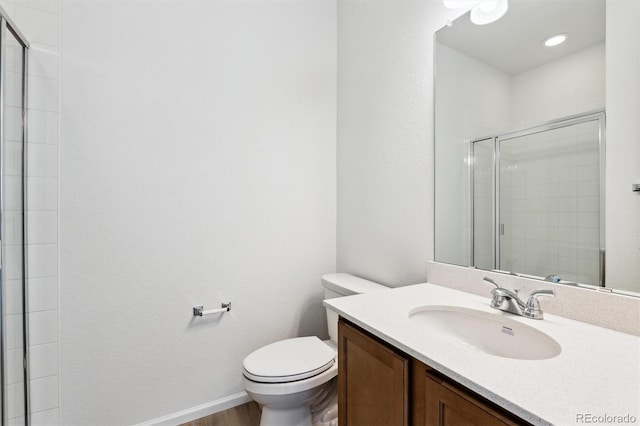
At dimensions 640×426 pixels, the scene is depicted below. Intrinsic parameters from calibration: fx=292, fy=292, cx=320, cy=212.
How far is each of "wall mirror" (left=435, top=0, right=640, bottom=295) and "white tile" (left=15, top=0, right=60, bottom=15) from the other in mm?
1694

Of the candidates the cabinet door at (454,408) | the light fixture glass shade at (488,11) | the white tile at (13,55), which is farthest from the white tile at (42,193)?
the light fixture glass shade at (488,11)

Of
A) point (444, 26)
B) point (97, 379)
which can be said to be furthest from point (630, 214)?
point (97, 379)

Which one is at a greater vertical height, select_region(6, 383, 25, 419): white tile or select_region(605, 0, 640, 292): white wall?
select_region(605, 0, 640, 292): white wall

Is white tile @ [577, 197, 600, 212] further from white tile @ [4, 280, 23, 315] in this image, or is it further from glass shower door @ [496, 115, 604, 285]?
white tile @ [4, 280, 23, 315]

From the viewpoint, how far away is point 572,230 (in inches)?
36.2

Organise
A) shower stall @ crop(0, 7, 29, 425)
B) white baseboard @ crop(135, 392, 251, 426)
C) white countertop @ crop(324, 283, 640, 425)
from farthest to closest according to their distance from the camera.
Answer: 1. white baseboard @ crop(135, 392, 251, 426)
2. shower stall @ crop(0, 7, 29, 425)
3. white countertop @ crop(324, 283, 640, 425)

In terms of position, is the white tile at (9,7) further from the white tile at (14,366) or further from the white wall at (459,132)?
the white wall at (459,132)

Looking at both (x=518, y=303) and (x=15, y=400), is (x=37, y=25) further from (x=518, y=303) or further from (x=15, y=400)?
(x=518, y=303)

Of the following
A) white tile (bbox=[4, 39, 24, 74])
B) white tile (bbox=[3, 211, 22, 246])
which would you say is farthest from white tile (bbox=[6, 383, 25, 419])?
white tile (bbox=[4, 39, 24, 74])

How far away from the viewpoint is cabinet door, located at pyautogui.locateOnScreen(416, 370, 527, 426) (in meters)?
0.55

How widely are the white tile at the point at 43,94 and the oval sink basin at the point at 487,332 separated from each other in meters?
1.71

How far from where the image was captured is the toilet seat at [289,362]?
1248mm

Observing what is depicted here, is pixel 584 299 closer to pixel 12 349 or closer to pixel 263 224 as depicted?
pixel 263 224

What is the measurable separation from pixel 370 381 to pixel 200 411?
120 cm
